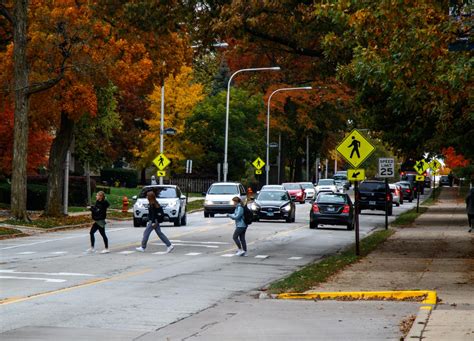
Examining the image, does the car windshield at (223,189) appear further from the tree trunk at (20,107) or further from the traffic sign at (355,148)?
the traffic sign at (355,148)

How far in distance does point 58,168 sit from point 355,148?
2143 cm

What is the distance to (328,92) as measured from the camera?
6388 centimetres

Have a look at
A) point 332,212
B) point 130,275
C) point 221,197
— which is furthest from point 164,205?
point 130,275

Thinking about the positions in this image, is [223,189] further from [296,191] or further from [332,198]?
[296,191]

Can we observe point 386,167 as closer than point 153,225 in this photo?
No

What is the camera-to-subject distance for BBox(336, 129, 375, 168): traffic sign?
86.5 ft

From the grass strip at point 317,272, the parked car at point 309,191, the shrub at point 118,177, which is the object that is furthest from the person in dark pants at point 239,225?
the shrub at point 118,177

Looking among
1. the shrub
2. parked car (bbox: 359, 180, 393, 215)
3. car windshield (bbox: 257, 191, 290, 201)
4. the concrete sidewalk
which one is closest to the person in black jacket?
the concrete sidewalk

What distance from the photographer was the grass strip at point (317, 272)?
18.8 meters

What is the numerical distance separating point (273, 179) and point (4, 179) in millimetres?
45304

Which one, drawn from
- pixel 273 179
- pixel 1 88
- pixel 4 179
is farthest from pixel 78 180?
pixel 273 179

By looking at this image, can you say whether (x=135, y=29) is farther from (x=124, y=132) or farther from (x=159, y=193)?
(x=124, y=132)

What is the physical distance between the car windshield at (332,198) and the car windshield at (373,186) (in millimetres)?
13740

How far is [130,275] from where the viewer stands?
68.8 ft
